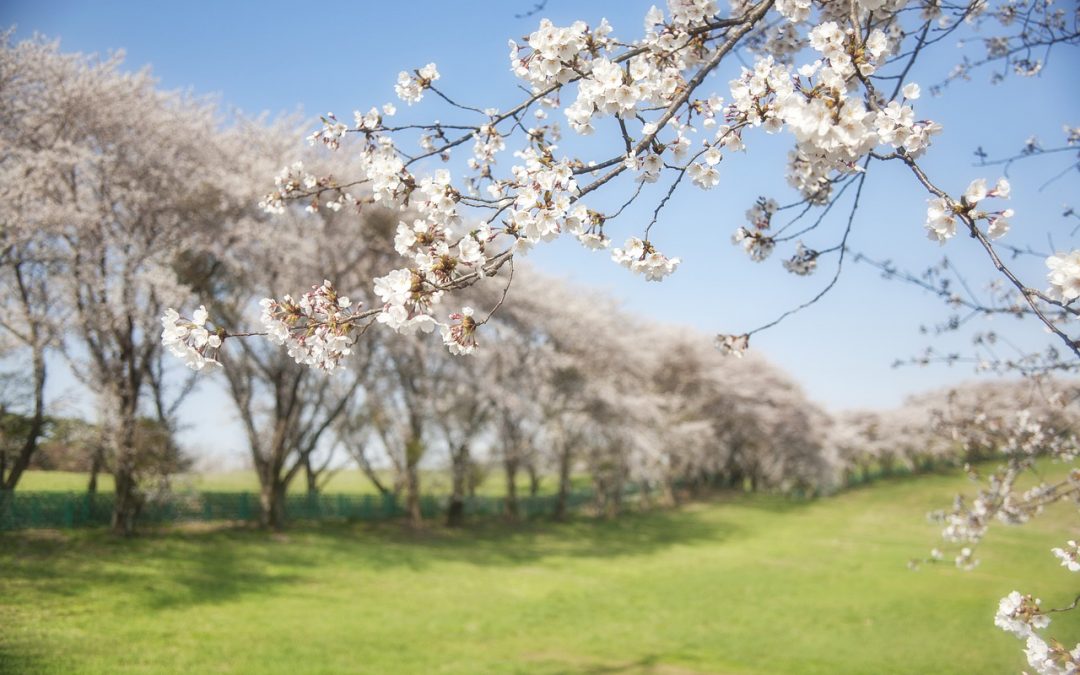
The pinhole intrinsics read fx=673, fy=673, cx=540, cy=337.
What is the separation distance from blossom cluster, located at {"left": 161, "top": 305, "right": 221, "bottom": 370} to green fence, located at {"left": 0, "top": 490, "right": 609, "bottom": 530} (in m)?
13.8

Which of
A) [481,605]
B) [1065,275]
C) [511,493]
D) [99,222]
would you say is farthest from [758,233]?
[511,493]

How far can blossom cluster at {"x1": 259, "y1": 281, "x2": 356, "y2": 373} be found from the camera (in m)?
2.81

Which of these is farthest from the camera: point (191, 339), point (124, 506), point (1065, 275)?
point (124, 506)

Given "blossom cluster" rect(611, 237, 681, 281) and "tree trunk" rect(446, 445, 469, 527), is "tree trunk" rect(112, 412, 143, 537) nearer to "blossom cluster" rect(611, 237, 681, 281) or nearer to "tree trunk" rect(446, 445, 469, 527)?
"tree trunk" rect(446, 445, 469, 527)

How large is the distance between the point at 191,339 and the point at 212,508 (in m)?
17.5

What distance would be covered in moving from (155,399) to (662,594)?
12334 millimetres

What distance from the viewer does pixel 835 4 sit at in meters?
3.83

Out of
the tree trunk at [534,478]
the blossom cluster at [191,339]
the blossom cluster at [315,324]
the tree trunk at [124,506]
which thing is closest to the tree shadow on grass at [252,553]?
the tree trunk at [124,506]

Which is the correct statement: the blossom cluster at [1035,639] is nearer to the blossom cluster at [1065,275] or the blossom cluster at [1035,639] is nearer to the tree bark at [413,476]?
the blossom cluster at [1065,275]

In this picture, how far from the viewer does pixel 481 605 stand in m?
12.6

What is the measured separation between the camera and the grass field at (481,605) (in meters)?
8.60

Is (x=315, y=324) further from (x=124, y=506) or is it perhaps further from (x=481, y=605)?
(x=124, y=506)

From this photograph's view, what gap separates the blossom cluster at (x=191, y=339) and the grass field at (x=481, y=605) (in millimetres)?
6122

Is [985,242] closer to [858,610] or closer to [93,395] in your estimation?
[858,610]
